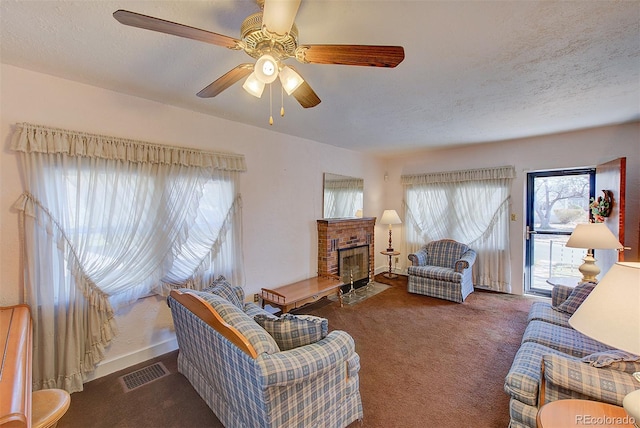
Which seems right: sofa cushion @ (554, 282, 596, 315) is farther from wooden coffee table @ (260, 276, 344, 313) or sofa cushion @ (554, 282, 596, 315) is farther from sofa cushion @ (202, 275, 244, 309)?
sofa cushion @ (202, 275, 244, 309)

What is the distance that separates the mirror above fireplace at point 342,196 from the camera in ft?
14.2

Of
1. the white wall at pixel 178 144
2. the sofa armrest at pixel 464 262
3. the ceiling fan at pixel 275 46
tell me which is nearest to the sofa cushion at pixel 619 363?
the ceiling fan at pixel 275 46

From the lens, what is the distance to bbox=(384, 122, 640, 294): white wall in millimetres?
3289

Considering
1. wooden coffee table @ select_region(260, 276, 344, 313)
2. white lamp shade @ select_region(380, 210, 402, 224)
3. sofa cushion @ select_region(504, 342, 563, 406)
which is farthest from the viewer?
white lamp shade @ select_region(380, 210, 402, 224)

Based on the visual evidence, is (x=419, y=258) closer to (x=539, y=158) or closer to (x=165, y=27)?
(x=539, y=158)

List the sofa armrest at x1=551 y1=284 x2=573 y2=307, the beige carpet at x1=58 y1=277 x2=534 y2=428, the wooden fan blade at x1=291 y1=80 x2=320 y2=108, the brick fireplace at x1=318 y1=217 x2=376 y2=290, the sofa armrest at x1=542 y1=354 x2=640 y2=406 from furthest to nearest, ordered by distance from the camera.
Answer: the brick fireplace at x1=318 y1=217 x2=376 y2=290
the sofa armrest at x1=551 y1=284 x2=573 y2=307
the beige carpet at x1=58 y1=277 x2=534 y2=428
the wooden fan blade at x1=291 y1=80 x2=320 y2=108
the sofa armrest at x1=542 y1=354 x2=640 y2=406

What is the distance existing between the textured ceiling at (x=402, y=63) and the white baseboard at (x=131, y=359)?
237cm

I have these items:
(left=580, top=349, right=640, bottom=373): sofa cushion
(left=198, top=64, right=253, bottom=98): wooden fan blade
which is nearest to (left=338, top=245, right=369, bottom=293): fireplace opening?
(left=580, top=349, right=640, bottom=373): sofa cushion

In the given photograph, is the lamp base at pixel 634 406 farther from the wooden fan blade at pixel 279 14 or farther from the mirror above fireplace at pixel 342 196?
the mirror above fireplace at pixel 342 196

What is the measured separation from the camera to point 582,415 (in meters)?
1.18

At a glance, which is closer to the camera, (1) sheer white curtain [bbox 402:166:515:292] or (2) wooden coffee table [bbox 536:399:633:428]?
(2) wooden coffee table [bbox 536:399:633:428]

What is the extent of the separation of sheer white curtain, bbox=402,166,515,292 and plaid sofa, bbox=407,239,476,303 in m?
0.27

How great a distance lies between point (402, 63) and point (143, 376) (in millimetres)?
3266

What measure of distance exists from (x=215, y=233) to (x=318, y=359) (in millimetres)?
1916
